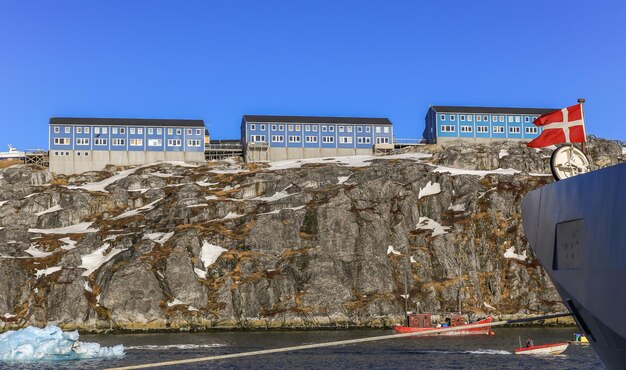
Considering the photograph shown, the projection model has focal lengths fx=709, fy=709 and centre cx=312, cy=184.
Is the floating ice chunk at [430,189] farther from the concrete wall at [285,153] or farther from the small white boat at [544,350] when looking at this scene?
the small white boat at [544,350]

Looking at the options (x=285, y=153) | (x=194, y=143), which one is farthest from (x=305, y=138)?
(x=194, y=143)

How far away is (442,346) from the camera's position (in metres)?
80.6

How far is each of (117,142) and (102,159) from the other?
18.1 feet

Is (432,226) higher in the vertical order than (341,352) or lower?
higher

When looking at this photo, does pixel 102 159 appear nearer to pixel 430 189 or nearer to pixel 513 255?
pixel 430 189

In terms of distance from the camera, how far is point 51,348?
69562 millimetres

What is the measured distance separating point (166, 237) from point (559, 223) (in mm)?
101747

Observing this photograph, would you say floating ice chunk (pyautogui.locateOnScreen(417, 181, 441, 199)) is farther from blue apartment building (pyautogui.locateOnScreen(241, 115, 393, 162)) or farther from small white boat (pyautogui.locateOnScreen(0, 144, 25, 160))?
small white boat (pyautogui.locateOnScreen(0, 144, 25, 160))

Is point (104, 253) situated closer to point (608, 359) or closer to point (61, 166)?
point (61, 166)

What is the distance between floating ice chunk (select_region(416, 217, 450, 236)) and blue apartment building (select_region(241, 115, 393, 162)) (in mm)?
50919

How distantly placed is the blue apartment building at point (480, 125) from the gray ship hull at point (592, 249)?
5978 inches

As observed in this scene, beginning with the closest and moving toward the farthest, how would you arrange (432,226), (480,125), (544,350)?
(544,350) < (432,226) < (480,125)

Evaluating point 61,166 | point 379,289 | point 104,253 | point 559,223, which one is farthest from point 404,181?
point 559,223

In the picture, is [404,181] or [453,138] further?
[453,138]
